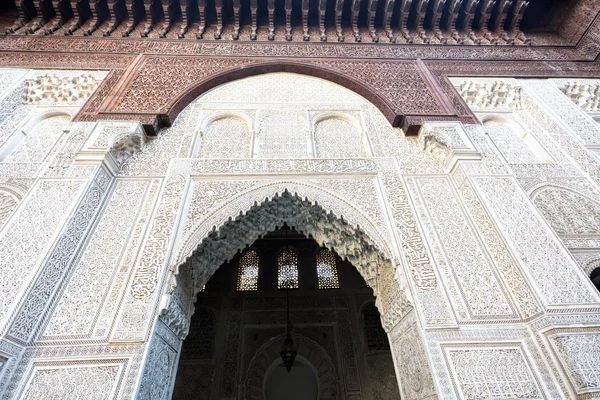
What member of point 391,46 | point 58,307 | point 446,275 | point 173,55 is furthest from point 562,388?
point 173,55

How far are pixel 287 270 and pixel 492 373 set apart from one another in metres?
4.05

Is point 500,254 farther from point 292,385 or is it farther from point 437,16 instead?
point 292,385

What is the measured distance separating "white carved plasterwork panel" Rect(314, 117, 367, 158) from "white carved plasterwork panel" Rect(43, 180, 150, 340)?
1787mm

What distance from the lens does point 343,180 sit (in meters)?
3.01

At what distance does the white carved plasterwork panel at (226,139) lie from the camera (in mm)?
3338

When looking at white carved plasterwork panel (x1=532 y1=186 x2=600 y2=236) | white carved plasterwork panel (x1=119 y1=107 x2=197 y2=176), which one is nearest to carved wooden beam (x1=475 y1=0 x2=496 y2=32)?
white carved plasterwork panel (x1=532 y1=186 x2=600 y2=236)

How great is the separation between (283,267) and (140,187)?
3.41 m

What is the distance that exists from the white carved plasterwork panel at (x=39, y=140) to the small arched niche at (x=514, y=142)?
4.84 meters

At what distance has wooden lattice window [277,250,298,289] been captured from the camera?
5.58 meters

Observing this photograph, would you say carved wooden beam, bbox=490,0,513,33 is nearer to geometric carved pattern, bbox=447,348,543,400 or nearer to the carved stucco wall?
the carved stucco wall

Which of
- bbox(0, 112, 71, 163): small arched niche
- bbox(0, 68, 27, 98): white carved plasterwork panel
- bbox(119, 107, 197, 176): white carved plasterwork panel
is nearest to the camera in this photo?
bbox(119, 107, 197, 176): white carved plasterwork panel

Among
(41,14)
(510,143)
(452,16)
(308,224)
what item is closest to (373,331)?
(308,224)

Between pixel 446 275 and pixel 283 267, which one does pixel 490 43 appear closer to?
pixel 446 275

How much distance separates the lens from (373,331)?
5.13 m
